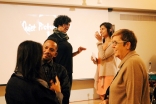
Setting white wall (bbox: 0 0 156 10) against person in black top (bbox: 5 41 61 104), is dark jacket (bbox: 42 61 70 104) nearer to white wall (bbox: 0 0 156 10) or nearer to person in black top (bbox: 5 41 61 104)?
person in black top (bbox: 5 41 61 104)

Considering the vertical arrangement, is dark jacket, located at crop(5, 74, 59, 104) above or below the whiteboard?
below

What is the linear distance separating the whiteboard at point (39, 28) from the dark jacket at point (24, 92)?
7.59ft

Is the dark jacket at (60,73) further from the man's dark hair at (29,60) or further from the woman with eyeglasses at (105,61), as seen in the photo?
the woman with eyeglasses at (105,61)

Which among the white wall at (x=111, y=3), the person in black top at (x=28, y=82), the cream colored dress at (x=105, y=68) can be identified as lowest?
the cream colored dress at (x=105, y=68)

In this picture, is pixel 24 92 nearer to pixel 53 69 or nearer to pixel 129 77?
pixel 53 69

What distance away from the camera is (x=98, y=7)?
4062mm

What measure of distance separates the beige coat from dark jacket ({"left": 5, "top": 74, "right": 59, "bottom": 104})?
0.58 metres

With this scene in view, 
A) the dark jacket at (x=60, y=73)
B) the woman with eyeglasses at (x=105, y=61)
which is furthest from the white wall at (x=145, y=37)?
the dark jacket at (x=60, y=73)

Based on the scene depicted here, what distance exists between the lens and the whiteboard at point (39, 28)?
11.1 ft

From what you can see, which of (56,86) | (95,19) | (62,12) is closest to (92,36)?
(95,19)

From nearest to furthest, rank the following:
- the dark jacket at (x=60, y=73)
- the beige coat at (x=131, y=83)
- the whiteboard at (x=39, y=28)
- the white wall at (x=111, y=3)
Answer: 1. the beige coat at (x=131, y=83)
2. the dark jacket at (x=60, y=73)
3. the whiteboard at (x=39, y=28)
4. the white wall at (x=111, y=3)

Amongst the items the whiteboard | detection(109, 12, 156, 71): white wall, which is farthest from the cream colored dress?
detection(109, 12, 156, 71): white wall

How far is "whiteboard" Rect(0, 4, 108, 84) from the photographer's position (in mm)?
3394

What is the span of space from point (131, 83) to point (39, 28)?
2.46 m
